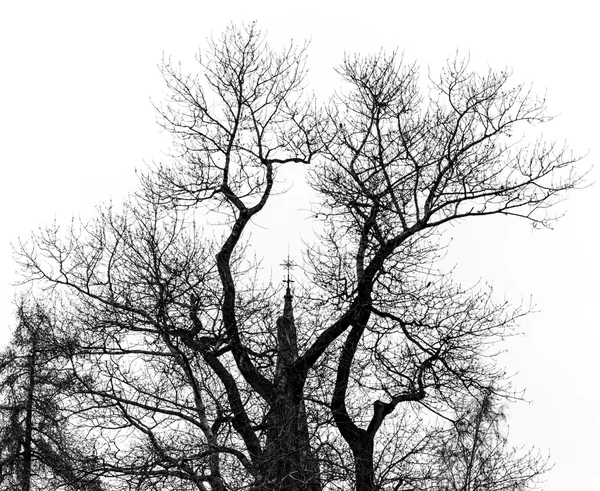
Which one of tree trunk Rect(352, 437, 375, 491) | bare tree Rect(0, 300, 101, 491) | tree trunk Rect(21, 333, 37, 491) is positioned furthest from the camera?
tree trunk Rect(21, 333, 37, 491)

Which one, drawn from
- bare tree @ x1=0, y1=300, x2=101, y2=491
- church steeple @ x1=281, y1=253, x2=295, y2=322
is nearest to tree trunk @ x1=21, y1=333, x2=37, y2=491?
bare tree @ x1=0, y1=300, x2=101, y2=491

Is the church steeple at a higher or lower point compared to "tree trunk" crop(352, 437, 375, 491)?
higher

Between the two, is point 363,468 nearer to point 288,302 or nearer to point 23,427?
point 288,302

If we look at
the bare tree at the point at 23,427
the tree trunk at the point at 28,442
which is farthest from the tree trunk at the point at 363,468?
the tree trunk at the point at 28,442

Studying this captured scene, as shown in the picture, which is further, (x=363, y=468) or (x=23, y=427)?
(x=23, y=427)

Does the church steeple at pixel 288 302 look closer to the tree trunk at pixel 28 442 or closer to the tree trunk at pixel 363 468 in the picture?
the tree trunk at pixel 363 468

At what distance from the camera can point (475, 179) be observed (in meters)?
17.5

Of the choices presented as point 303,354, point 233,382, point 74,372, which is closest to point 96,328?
point 74,372

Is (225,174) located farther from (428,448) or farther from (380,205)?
(428,448)

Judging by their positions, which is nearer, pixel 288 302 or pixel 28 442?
pixel 288 302

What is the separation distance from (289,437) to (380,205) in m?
4.92

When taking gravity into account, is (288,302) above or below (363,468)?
above

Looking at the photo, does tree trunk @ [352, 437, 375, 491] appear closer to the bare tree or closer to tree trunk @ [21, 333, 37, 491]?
the bare tree

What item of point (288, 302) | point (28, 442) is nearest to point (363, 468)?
point (288, 302)
